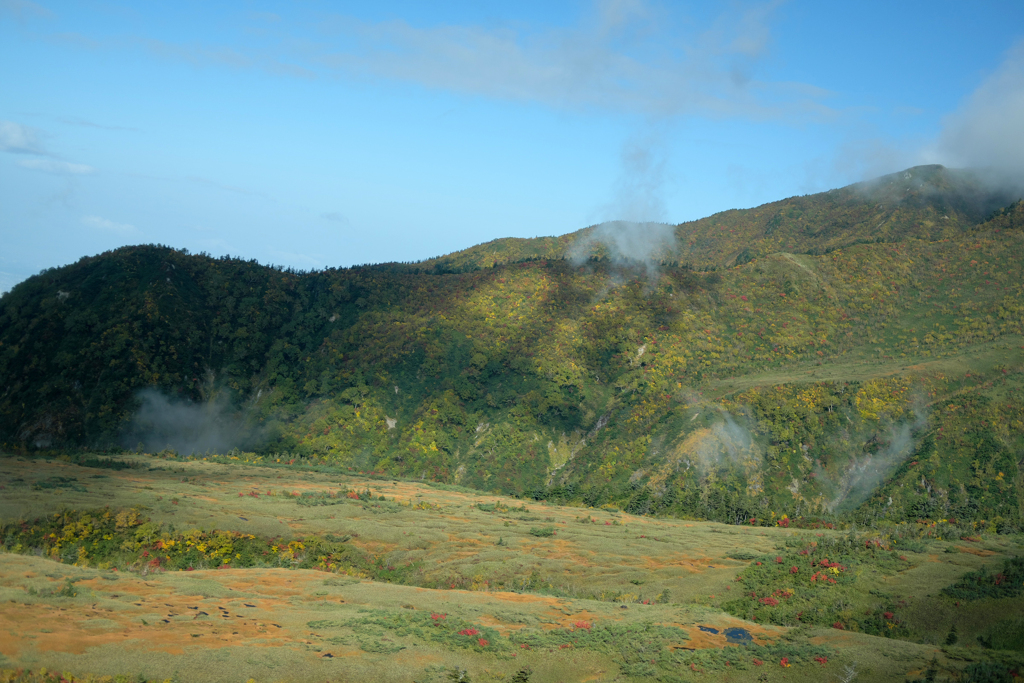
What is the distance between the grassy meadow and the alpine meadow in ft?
0.57

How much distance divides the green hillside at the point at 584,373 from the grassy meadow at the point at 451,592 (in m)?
13.9

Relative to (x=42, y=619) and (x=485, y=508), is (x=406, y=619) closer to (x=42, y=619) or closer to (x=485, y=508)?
(x=42, y=619)

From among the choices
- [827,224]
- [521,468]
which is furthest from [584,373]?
[827,224]

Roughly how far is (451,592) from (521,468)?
39.2 meters

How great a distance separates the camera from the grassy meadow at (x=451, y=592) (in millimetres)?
19250

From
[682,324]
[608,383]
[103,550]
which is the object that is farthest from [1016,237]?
[103,550]

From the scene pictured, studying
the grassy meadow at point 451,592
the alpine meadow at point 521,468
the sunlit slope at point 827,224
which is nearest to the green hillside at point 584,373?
the alpine meadow at point 521,468

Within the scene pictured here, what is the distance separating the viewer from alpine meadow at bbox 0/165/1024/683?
21.3 meters

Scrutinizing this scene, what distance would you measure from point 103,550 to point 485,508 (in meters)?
24.4

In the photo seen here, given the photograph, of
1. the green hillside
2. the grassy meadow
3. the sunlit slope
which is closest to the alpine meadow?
the grassy meadow

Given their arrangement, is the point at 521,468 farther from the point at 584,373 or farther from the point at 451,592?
the point at 451,592

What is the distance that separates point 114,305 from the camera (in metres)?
77.2

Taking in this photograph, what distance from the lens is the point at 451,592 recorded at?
28.8 metres

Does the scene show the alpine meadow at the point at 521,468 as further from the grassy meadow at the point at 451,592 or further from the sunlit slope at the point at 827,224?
the sunlit slope at the point at 827,224
